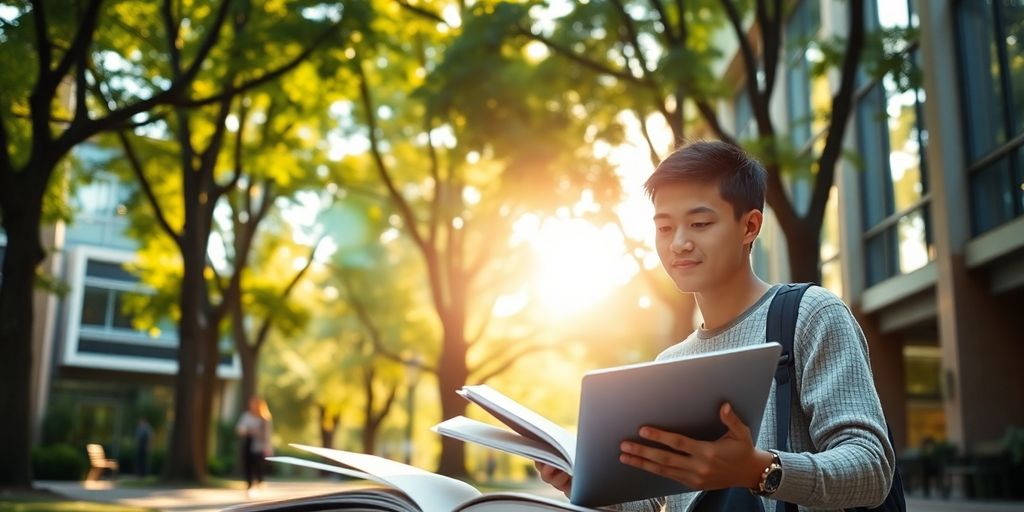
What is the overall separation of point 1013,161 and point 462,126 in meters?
8.32

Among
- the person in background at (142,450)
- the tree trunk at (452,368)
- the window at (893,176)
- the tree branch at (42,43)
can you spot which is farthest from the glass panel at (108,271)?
the tree branch at (42,43)

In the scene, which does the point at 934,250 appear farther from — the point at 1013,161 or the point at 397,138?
the point at 397,138

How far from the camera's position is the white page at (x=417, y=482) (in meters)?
1.93

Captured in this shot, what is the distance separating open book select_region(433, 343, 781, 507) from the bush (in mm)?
24704

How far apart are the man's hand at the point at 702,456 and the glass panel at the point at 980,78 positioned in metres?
16.9

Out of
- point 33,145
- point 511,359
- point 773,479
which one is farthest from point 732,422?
point 511,359

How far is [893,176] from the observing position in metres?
21.3

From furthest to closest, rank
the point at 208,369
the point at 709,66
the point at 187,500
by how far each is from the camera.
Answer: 1. the point at 208,369
2. the point at 187,500
3. the point at 709,66

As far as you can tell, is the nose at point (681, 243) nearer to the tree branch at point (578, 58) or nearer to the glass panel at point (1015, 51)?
the tree branch at point (578, 58)

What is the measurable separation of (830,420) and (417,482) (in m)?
0.77

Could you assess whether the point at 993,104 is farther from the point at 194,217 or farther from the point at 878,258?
the point at 194,217

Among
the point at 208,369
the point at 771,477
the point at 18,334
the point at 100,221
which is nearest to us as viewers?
the point at 771,477

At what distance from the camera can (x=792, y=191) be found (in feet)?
88.7

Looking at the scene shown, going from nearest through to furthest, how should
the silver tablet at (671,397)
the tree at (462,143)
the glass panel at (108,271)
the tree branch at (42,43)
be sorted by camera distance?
the silver tablet at (671,397) < the tree branch at (42,43) < the tree at (462,143) < the glass panel at (108,271)
